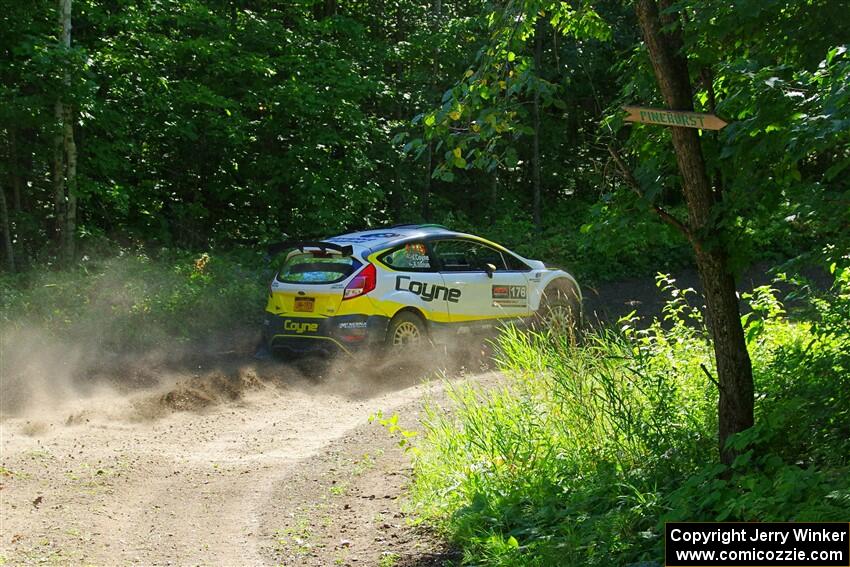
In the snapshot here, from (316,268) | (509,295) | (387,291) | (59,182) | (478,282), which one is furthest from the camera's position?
(59,182)

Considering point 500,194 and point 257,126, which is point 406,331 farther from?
point 500,194

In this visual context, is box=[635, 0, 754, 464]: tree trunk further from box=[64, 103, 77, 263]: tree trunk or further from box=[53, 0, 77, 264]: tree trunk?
box=[64, 103, 77, 263]: tree trunk

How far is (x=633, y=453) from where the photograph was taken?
6750mm

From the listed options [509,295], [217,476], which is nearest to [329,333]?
[509,295]

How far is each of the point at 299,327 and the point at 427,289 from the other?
1823mm

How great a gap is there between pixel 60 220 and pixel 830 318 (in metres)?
14.3

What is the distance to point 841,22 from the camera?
5457mm

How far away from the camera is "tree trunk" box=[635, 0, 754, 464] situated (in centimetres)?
591

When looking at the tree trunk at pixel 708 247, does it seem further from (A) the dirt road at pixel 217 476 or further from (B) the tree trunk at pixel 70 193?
(B) the tree trunk at pixel 70 193

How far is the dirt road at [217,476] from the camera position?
6.72 m

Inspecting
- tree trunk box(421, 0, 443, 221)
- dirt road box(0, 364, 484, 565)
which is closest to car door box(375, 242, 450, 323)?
dirt road box(0, 364, 484, 565)

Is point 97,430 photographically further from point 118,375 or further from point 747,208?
point 747,208

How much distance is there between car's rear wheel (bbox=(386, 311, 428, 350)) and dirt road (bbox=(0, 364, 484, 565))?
0.60m

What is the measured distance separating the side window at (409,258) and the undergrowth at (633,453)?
4.02 meters
